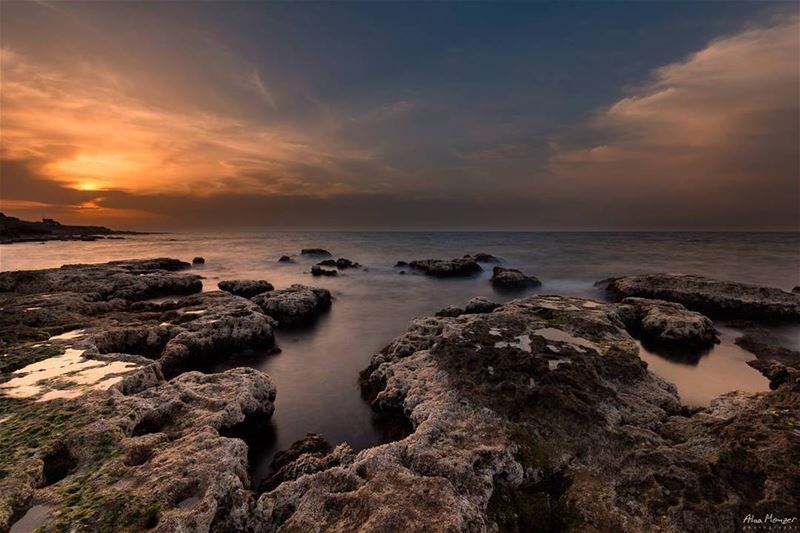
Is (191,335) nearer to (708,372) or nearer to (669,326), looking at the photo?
(708,372)

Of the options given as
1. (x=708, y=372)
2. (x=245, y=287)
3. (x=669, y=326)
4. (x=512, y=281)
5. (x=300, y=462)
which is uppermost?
(x=245, y=287)

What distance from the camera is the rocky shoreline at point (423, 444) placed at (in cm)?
641

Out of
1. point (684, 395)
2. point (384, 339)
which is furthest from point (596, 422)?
point (384, 339)

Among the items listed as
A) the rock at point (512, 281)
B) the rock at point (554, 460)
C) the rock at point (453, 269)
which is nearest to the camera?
the rock at point (554, 460)

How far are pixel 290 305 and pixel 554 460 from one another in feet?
65.0

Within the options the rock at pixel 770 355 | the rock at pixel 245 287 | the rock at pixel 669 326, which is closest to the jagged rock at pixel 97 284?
the rock at pixel 245 287

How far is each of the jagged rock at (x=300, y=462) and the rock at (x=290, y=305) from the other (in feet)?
48.1

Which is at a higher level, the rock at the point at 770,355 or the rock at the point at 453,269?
the rock at the point at 453,269

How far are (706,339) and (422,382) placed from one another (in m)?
16.3

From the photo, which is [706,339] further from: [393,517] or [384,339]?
[393,517]

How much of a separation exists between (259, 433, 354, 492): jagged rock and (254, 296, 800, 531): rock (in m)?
0.41

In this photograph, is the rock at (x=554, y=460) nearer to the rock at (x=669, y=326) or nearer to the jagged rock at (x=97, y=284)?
the rock at (x=669, y=326)

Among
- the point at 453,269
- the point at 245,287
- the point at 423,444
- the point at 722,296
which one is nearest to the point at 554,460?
→ the point at 423,444

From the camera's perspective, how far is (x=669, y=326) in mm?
18438
